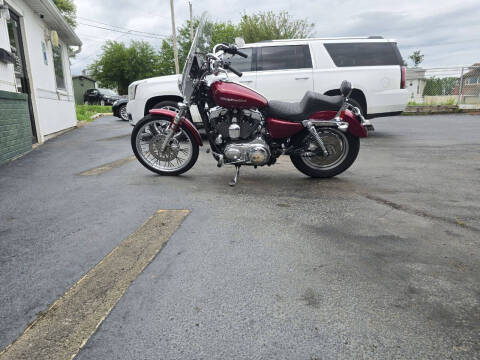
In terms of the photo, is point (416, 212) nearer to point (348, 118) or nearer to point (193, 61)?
point (348, 118)

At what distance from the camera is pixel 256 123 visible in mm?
3941

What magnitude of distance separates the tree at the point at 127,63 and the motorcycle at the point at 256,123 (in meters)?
51.0

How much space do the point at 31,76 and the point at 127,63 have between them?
4743 cm

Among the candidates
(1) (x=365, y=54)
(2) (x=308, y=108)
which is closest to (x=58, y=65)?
(1) (x=365, y=54)

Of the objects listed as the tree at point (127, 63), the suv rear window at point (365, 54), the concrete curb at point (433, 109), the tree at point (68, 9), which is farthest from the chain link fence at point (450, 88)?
the tree at point (127, 63)

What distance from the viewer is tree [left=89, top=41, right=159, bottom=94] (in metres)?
51.9

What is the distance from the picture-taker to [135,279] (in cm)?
194

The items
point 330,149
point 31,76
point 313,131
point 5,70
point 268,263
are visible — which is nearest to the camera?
point 268,263

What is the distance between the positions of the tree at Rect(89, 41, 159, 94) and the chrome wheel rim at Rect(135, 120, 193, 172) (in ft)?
167

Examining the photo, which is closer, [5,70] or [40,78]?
[5,70]

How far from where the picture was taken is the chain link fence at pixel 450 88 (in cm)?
1406

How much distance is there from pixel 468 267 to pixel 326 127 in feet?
7.58

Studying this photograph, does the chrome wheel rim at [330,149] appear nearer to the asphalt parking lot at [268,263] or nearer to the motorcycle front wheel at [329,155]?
the motorcycle front wheel at [329,155]

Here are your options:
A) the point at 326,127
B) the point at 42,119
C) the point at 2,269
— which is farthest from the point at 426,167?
the point at 42,119
